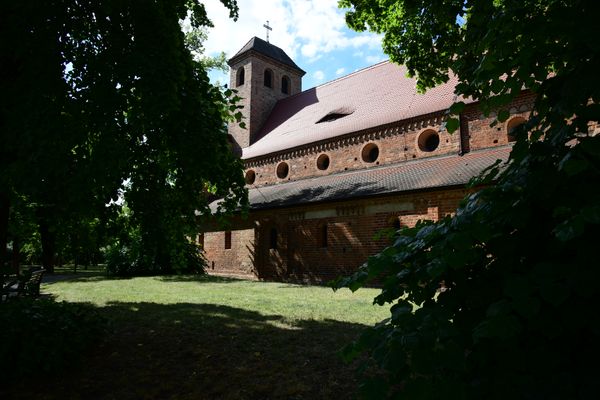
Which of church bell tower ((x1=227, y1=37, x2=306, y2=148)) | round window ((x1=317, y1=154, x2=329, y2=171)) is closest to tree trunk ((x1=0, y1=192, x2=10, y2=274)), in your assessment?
round window ((x1=317, y1=154, x2=329, y2=171))

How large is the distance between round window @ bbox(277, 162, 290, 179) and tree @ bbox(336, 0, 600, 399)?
18.5 metres

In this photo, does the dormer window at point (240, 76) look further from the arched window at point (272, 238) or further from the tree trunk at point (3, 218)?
the tree trunk at point (3, 218)

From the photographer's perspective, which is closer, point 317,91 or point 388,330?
point 388,330

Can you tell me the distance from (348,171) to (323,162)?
1.71 m

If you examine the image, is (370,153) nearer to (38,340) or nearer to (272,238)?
(272,238)

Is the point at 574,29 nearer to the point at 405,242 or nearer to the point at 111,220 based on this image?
the point at 405,242

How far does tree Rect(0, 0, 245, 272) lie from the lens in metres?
4.50

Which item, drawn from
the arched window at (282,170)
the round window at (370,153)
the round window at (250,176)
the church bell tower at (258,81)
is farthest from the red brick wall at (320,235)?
the church bell tower at (258,81)

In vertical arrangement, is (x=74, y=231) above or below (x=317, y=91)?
below

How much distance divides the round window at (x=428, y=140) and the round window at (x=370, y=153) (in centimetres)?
209

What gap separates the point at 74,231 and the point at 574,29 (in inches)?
265

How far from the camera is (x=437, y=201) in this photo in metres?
12.9

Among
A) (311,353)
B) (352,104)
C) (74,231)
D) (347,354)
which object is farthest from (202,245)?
(347,354)

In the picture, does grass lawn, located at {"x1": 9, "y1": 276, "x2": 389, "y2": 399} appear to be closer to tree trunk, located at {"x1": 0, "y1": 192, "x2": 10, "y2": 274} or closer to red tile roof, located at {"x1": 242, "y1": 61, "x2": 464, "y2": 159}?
tree trunk, located at {"x1": 0, "y1": 192, "x2": 10, "y2": 274}
